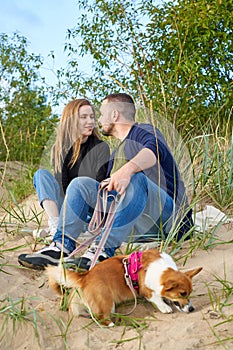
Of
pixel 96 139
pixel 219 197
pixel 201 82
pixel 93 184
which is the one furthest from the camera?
pixel 201 82

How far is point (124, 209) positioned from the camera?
109 inches

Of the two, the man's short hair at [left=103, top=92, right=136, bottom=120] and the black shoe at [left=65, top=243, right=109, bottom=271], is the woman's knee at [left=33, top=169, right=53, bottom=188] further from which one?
the black shoe at [left=65, top=243, right=109, bottom=271]

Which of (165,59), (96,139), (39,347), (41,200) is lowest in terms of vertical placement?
(39,347)

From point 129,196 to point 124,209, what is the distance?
8cm

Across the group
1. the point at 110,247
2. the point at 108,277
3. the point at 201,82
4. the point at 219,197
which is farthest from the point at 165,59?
the point at 108,277

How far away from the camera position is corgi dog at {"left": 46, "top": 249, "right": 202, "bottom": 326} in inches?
88.4

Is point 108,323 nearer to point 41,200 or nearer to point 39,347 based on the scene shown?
point 39,347

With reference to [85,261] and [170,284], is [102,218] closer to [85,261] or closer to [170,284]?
[85,261]

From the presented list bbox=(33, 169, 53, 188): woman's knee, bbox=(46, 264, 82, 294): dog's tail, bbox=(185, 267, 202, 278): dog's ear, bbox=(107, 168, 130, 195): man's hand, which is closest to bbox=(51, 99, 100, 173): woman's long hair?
bbox=(33, 169, 53, 188): woman's knee

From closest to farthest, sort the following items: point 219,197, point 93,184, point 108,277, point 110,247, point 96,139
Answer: point 108,277, point 110,247, point 93,184, point 96,139, point 219,197

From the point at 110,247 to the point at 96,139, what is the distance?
122cm

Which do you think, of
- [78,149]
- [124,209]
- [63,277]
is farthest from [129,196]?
[78,149]

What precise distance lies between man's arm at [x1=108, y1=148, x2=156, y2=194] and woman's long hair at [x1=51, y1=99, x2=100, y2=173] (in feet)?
2.83

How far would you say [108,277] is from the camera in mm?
2316
